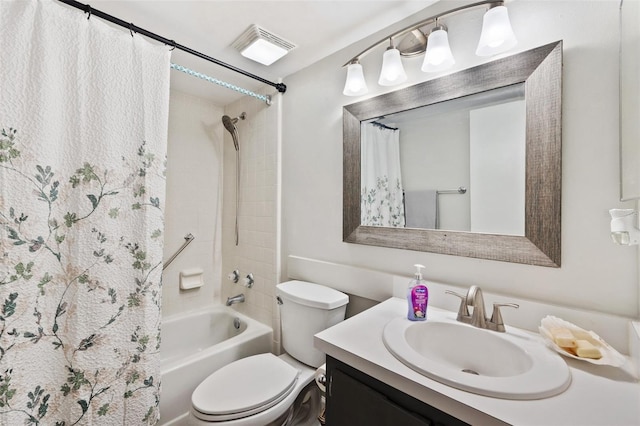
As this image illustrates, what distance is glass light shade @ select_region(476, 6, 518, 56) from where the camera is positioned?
99 centimetres

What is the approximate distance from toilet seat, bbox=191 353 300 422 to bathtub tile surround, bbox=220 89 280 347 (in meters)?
0.50

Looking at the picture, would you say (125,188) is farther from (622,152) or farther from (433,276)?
(622,152)

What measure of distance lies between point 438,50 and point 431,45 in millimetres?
38

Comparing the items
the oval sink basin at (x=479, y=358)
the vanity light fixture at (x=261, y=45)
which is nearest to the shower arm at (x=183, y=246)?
the vanity light fixture at (x=261, y=45)

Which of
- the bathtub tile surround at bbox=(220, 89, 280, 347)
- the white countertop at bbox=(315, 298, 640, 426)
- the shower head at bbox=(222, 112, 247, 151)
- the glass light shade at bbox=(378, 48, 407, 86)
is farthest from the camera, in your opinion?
the shower head at bbox=(222, 112, 247, 151)

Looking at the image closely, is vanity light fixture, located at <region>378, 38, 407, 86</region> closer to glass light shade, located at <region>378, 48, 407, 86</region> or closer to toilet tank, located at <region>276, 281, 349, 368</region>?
glass light shade, located at <region>378, 48, 407, 86</region>

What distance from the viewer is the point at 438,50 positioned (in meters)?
1.12

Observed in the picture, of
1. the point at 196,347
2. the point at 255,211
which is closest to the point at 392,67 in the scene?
the point at 255,211

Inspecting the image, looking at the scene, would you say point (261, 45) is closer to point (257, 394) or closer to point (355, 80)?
point (355, 80)

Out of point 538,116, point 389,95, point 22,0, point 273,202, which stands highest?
point 22,0

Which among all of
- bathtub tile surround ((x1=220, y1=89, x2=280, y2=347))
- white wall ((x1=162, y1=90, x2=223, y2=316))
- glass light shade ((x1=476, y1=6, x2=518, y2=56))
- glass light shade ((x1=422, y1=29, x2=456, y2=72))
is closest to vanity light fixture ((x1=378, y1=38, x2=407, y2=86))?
glass light shade ((x1=422, y1=29, x2=456, y2=72))

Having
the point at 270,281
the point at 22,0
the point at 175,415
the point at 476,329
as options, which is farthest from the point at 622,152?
the point at 175,415

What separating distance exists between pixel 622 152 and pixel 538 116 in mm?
257

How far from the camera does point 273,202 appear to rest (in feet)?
6.49
